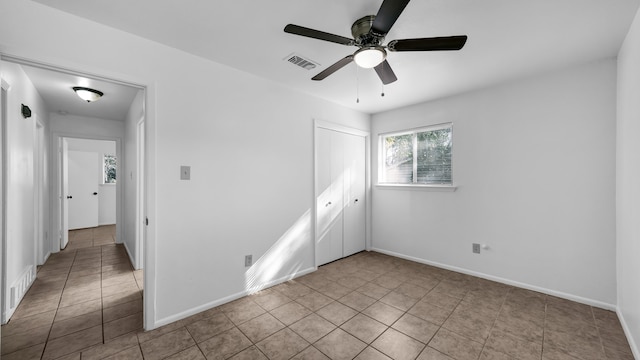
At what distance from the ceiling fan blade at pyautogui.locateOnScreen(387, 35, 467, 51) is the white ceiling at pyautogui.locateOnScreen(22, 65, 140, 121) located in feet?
8.48

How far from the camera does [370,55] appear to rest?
69.4 inches

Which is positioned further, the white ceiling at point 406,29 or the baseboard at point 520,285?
the baseboard at point 520,285

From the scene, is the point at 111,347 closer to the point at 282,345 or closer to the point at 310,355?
the point at 282,345

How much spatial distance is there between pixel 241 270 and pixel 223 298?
31 centimetres

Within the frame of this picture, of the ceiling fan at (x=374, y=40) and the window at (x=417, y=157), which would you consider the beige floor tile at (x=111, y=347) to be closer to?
the ceiling fan at (x=374, y=40)

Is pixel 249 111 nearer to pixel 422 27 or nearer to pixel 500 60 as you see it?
pixel 422 27

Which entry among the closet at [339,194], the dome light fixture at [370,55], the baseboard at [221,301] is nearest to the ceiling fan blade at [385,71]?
the dome light fixture at [370,55]

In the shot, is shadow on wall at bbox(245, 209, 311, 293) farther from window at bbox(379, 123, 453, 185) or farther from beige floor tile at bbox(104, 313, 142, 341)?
window at bbox(379, 123, 453, 185)

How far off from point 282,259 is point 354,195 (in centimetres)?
166

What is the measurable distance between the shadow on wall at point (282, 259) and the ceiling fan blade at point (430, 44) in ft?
7.40

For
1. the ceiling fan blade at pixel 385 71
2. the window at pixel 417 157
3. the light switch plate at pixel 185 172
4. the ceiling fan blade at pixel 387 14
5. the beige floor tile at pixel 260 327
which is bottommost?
the beige floor tile at pixel 260 327

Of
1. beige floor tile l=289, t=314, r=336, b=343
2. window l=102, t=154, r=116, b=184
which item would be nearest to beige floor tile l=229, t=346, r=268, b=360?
beige floor tile l=289, t=314, r=336, b=343

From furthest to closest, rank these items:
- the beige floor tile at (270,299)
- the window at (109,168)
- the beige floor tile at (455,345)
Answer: the window at (109,168), the beige floor tile at (270,299), the beige floor tile at (455,345)

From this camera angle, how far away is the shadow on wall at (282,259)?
9.31 feet
